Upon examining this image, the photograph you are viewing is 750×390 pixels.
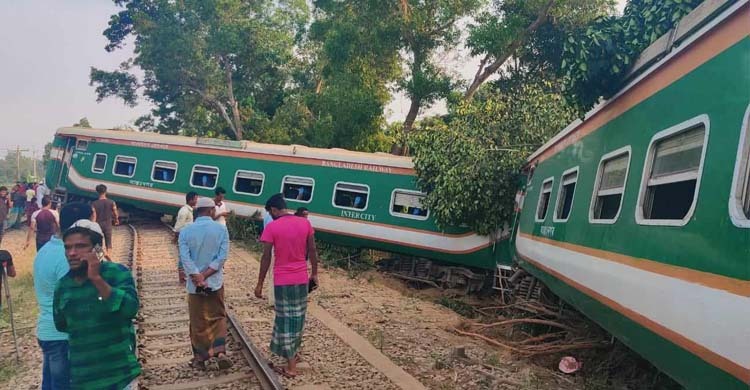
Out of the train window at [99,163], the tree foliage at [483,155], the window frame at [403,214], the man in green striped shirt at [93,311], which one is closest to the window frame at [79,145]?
the train window at [99,163]

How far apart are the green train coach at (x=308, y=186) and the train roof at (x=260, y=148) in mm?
29

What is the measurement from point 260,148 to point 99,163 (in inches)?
251

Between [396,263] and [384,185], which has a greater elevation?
[384,185]

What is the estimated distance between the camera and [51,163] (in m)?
19.4

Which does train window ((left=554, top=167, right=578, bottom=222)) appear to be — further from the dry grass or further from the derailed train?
the dry grass

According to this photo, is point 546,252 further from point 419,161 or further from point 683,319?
point 419,161

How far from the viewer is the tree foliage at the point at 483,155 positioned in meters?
12.0

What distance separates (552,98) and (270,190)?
8.26m

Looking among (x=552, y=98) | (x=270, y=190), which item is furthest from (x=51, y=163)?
(x=552, y=98)

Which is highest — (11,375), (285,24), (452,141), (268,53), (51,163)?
(285,24)

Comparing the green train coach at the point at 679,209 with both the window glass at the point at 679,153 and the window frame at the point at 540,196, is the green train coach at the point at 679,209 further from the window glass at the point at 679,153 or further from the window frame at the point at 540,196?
the window frame at the point at 540,196

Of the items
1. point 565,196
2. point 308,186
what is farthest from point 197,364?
point 308,186

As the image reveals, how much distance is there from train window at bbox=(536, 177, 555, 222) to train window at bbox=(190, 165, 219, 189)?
10589mm

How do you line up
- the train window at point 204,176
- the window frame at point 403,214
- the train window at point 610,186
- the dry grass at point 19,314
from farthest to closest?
the train window at point 204,176 < the window frame at point 403,214 < the dry grass at point 19,314 < the train window at point 610,186
